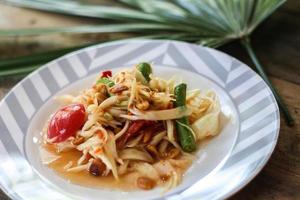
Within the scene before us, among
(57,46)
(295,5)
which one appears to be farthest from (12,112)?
(295,5)

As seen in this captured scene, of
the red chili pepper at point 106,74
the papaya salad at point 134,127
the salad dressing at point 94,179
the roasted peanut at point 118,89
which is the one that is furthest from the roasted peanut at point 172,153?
the red chili pepper at point 106,74

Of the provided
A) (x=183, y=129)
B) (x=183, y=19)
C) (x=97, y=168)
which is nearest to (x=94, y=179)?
(x=97, y=168)

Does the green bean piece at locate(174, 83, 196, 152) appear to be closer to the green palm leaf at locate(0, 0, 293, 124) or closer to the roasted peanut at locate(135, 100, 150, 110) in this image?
the roasted peanut at locate(135, 100, 150, 110)

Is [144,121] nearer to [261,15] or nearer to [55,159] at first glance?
[55,159]

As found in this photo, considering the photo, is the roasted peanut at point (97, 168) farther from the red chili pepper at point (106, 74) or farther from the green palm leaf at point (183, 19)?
the green palm leaf at point (183, 19)

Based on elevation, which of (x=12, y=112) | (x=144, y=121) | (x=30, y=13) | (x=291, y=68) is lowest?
(x=291, y=68)

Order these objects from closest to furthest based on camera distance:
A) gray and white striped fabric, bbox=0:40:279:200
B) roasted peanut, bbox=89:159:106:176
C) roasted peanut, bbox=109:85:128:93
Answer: gray and white striped fabric, bbox=0:40:279:200 → roasted peanut, bbox=89:159:106:176 → roasted peanut, bbox=109:85:128:93

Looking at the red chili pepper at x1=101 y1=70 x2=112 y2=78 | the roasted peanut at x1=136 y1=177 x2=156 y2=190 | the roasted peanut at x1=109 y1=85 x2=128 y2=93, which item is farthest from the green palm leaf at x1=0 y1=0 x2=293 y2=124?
the roasted peanut at x1=136 y1=177 x2=156 y2=190

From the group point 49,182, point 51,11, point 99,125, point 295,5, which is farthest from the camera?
point 51,11
